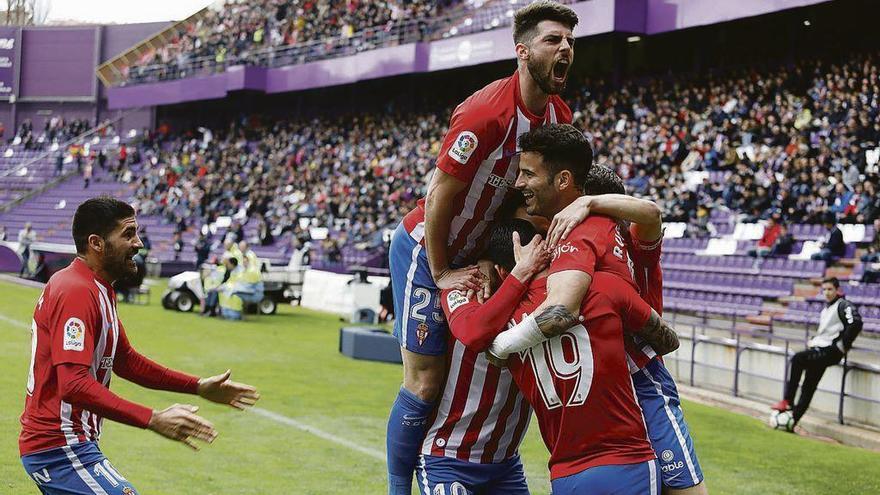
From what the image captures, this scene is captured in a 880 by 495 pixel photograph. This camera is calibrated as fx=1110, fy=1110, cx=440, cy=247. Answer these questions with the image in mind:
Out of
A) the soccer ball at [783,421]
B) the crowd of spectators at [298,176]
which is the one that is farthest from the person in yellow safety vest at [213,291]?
the soccer ball at [783,421]

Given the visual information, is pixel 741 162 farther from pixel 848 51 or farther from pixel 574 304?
pixel 574 304

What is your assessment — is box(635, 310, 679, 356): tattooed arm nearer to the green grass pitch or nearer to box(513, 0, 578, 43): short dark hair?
box(513, 0, 578, 43): short dark hair

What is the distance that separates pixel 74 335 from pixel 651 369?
245 centimetres

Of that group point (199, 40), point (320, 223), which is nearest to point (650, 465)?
point (320, 223)

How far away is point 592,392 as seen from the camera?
161 inches

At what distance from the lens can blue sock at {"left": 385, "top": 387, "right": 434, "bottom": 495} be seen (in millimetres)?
5188

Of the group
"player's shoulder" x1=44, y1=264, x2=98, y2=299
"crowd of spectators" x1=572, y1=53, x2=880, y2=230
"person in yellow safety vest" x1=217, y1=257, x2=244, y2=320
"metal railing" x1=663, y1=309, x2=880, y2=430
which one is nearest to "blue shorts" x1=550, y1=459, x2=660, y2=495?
"player's shoulder" x1=44, y1=264, x2=98, y2=299

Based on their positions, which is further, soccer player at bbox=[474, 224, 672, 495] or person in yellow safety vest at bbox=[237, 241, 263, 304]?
person in yellow safety vest at bbox=[237, 241, 263, 304]

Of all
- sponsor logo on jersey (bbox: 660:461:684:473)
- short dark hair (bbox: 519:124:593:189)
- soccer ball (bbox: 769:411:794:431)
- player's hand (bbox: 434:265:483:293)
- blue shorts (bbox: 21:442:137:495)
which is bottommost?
soccer ball (bbox: 769:411:794:431)

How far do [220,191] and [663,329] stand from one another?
41.9m

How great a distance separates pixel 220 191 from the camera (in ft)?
Result: 148

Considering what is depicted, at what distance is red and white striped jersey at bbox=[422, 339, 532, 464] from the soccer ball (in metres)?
8.69

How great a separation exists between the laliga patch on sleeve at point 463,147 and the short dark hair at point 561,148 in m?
0.53

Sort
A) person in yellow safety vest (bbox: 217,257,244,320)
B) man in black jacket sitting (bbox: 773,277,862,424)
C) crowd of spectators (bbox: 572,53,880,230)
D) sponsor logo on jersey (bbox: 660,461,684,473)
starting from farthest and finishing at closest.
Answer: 1. person in yellow safety vest (bbox: 217,257,244,320)
2. crowd of spectators (bbox: 572,53,880,230)
3. man in black jacket sitting (bbox: 773,277,862,424)
4. sponsor logo on jersey (bbox: 660,461,684,473)
